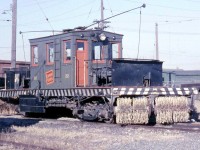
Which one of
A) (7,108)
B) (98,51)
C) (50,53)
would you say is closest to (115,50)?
(98,51)

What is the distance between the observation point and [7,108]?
1955cm

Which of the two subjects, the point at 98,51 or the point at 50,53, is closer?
the point at 98,51

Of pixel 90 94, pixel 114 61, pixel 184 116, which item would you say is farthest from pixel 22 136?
pixel 184 116

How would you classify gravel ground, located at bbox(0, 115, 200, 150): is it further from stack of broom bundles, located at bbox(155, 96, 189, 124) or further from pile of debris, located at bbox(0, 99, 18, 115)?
pile of debris, located at bbox(0, 99, 18, 115)

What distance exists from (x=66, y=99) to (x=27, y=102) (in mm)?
2512

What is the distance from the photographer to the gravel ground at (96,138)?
8633 millimetres

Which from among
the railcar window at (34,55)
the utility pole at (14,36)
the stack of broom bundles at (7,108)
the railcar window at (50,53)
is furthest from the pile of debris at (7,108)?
the railcar window at (50,53)

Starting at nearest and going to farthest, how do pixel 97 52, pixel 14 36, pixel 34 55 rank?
pixel 97 52 < pixel 34 55 < pixel 14 36

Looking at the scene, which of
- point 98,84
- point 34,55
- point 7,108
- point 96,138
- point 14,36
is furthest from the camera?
point 14,36

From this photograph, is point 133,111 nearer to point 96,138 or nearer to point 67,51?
point 96,138

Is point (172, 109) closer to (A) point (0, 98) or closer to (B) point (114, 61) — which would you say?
(B) point (114, 61)

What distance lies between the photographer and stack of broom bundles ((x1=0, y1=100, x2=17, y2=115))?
1942cm

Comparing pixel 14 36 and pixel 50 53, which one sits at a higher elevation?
pixel 14 36

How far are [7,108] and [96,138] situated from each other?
35.1 ft
